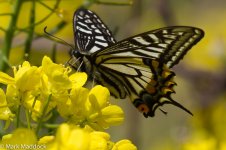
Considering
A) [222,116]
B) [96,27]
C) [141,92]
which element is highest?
[96,27]

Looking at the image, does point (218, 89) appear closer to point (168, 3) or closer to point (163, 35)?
point (168, 3)

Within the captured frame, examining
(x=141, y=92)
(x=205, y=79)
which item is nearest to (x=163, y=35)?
(x=141, y=92)

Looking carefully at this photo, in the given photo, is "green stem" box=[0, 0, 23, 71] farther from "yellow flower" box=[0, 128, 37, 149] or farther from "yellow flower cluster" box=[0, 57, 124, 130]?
"yellow flower" box=[0, 128, 37, 149]

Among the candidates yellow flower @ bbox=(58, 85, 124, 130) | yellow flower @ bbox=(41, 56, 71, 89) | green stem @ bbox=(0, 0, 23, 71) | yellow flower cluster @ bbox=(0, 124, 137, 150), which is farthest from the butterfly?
yellow flower cluster @ bbox=(0, 124, 137, 150)

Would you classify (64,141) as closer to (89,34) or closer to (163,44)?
(163,44)

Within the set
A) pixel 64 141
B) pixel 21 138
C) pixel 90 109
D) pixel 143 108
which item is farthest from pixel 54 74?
pixel 143 108

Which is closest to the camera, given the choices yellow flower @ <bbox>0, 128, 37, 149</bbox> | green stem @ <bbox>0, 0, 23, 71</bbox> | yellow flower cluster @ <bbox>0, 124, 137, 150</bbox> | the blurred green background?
yellow flower cluster @ <bbox>0, 124, 137, 150</bbox>

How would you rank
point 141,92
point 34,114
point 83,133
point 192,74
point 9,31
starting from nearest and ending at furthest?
point 83,133 → point 34,114 → point 9,31 → point 141,92 → point 192,74
